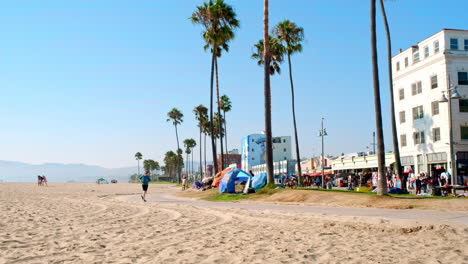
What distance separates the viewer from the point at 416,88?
43.0m

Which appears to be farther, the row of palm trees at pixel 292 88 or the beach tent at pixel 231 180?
the beach tent at pixel 231 180

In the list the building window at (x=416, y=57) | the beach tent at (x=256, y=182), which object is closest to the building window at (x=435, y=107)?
the building window at (x=416, y=57)

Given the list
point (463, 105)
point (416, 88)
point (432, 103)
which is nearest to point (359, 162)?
point (416, 88)

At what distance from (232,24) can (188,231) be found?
30.1 meters

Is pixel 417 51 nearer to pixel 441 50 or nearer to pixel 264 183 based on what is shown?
pixel 441 50

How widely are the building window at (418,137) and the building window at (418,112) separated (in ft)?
5.21

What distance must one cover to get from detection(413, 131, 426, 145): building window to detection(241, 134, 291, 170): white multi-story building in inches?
2964

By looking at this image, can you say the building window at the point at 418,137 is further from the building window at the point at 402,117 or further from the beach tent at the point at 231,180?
the beach tent at the point at 231,180

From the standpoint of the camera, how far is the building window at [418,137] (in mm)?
42062

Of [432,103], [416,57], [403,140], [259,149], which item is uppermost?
[416,57]

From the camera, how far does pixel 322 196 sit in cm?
2064

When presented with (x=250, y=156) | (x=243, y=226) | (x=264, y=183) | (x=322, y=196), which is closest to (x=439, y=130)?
(x=264, y=183)

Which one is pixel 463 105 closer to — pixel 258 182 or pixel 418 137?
pixel 418 137

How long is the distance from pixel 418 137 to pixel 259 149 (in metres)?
82.6
